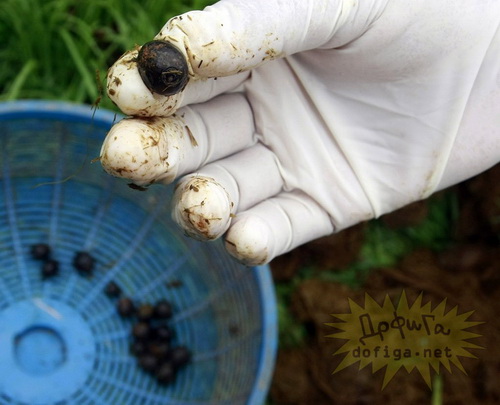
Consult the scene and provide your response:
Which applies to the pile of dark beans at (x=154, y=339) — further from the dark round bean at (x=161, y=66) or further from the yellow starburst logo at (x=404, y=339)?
the dark round bean at (x=161, y=66)

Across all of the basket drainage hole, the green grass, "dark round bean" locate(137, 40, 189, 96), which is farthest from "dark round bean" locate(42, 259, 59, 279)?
"dark round bean" locate(137, 40, 189, 96)

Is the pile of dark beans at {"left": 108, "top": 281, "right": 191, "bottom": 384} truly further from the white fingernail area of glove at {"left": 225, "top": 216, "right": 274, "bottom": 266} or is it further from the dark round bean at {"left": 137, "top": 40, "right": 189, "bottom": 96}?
the dark round bean at {"left": 137, "top": 40, "right": 189, "bottom": 96}

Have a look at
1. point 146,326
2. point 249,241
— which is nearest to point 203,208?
point 249,241

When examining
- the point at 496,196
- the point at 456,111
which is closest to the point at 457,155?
the point at 456,111

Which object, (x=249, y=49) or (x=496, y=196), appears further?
(x=496, y=196)

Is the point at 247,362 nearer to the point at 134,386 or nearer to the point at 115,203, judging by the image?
the point at 134,386

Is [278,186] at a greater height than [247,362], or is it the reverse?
[278,186]
